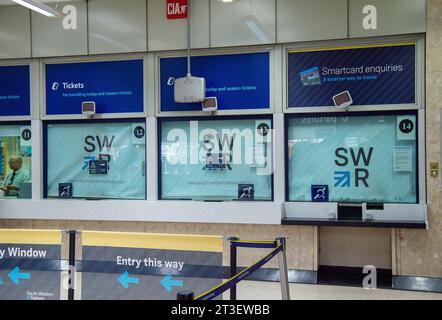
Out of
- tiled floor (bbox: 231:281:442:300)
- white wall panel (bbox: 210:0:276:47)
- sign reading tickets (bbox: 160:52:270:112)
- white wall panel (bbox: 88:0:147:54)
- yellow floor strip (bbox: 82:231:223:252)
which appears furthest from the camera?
white wall panel (bbox: 88:0:147:54)

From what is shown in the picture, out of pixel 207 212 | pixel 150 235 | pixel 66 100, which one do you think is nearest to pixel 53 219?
pixel 66 100

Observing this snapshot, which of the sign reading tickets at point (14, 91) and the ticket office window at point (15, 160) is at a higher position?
the sign reading tickets at point (14, 91)

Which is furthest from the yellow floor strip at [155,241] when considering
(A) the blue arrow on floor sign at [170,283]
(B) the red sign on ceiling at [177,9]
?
(B) the red sign on ceiling at [177,9]

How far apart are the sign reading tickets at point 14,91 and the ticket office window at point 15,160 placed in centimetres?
22

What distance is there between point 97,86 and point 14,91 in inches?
52.3

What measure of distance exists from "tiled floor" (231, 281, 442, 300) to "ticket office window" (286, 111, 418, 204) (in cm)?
111

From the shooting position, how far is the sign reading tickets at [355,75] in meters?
6.26

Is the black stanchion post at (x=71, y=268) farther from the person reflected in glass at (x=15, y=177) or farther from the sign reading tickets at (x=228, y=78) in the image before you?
the person reflected in glass at (x=15, y=177)

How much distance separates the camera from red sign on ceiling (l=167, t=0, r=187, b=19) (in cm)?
680

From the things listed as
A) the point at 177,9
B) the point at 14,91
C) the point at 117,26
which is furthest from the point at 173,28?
the point at 14,91

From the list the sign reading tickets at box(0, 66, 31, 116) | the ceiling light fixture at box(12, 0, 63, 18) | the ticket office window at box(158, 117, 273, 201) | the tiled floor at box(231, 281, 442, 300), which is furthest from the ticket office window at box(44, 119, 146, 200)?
the tiled floor at box(231, 281, 442, 300)

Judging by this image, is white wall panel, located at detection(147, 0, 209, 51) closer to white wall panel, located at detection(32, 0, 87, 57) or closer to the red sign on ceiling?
the red sign on ceiling

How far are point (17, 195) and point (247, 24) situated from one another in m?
4.20

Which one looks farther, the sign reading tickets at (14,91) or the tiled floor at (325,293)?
the sign reading tickets at (14,91)
